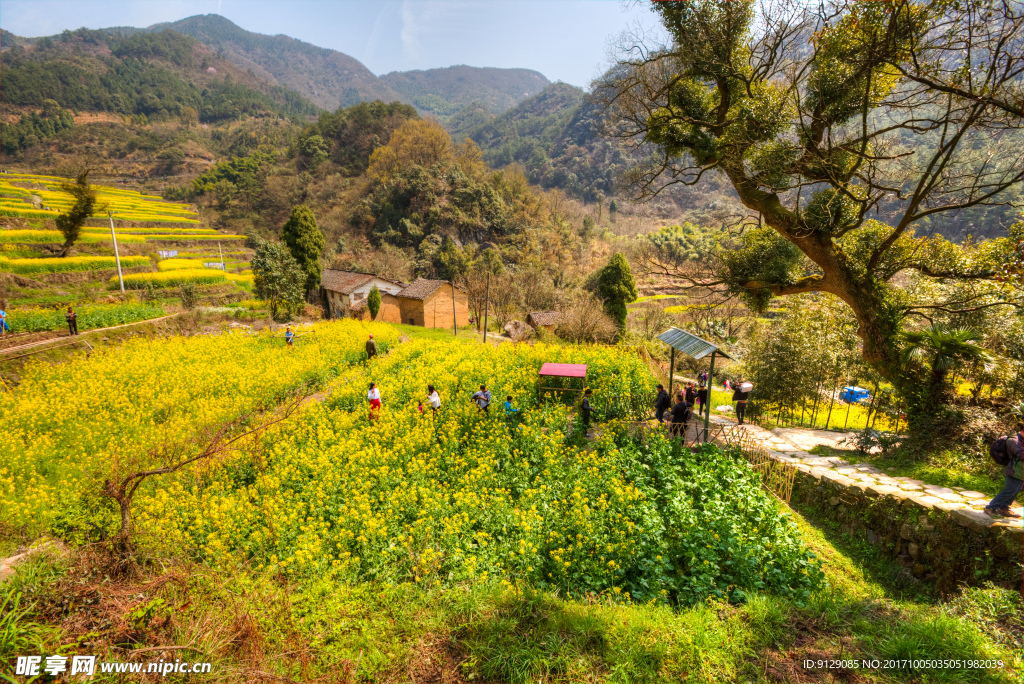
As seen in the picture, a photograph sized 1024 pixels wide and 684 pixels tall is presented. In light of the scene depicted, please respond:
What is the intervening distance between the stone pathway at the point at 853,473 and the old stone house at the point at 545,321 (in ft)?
53.4

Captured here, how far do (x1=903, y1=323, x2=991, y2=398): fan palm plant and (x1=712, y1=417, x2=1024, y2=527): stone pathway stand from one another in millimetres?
2316

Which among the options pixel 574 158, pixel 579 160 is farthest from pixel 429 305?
pixel 574 158

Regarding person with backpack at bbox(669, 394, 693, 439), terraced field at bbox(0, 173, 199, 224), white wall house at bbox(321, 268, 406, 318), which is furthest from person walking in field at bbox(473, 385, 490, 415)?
terraced field at bbox(0, 173, 199, 224)

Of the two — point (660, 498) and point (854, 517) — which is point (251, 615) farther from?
point (854, 517)

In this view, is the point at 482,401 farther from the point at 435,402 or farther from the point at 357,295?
the point at 357,295

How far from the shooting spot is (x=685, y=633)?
14.5 ft

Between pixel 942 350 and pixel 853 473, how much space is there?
3.07 meters

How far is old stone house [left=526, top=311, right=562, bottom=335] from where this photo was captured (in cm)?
2710

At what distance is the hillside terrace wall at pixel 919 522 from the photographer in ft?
17.0

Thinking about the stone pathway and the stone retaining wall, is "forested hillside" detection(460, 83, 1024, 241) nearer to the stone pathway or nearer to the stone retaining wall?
the stone pathway

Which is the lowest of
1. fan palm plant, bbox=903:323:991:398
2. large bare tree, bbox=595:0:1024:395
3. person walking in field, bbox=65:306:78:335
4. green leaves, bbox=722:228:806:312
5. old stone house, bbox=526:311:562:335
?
old stone house, bbox=526:311:562:335

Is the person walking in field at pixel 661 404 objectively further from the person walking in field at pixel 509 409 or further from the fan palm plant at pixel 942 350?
the fan palm plant at pixel 942 350

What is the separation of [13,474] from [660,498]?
12213 mm

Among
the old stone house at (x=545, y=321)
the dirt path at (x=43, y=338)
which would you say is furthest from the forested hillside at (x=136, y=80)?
the old stone house at (x=545, y=321)
